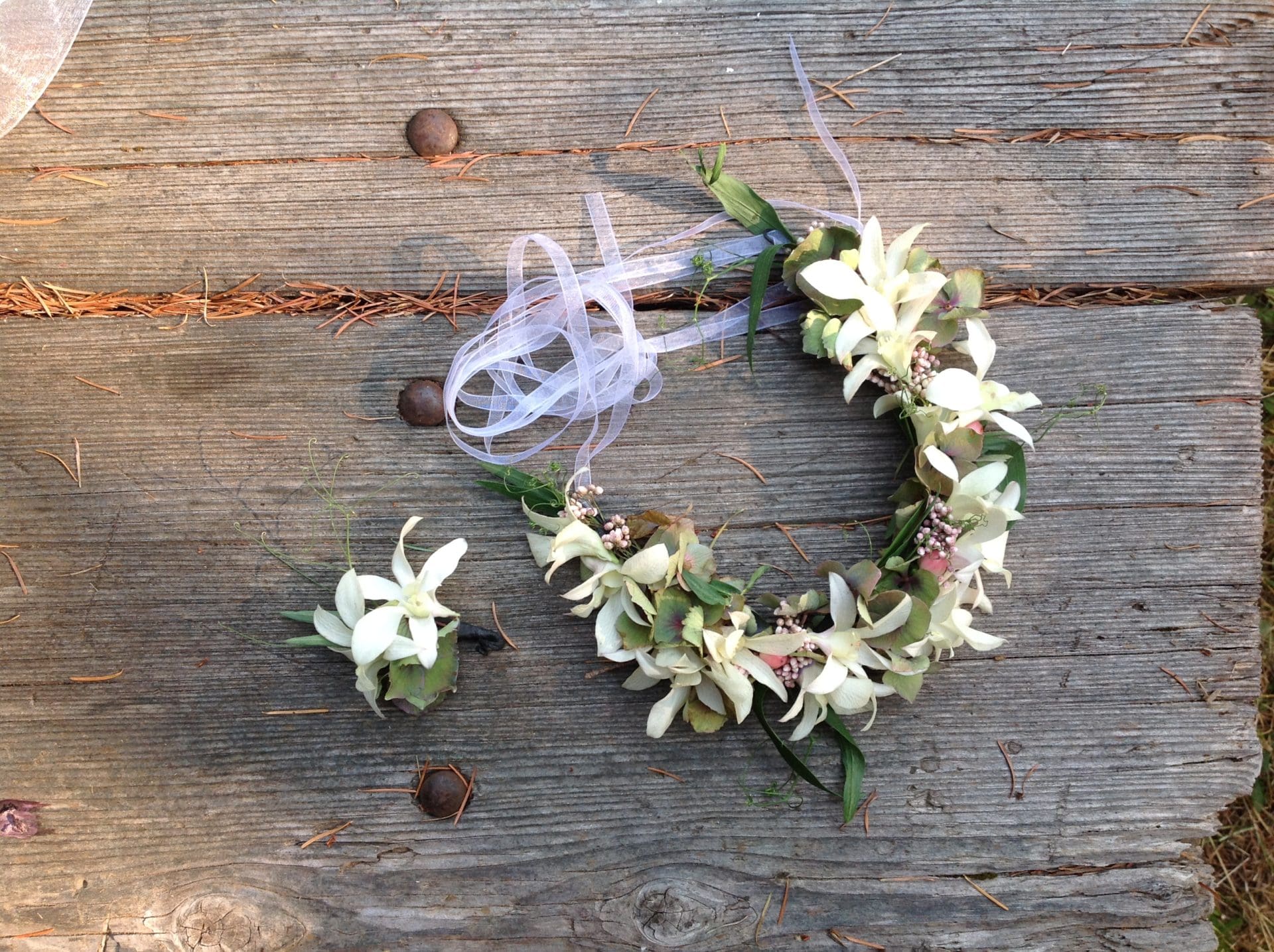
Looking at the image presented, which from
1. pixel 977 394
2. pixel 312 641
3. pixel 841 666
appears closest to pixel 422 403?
pixel 312 641

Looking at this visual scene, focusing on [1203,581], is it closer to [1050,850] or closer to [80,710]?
[1050,850]

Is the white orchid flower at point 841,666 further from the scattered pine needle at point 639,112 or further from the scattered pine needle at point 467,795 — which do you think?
the scattered pine needle at point 639,112

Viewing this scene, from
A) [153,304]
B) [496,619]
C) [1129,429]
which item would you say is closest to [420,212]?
[153,304]

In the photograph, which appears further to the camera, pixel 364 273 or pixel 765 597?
pixel 364 273

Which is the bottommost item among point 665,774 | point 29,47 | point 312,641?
point 665,774

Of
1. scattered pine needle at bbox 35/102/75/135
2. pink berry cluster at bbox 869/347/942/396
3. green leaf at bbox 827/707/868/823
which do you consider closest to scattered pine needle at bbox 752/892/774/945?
green leaf at bbox 827/707/868/823

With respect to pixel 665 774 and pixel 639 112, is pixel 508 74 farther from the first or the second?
pixel 665 774
